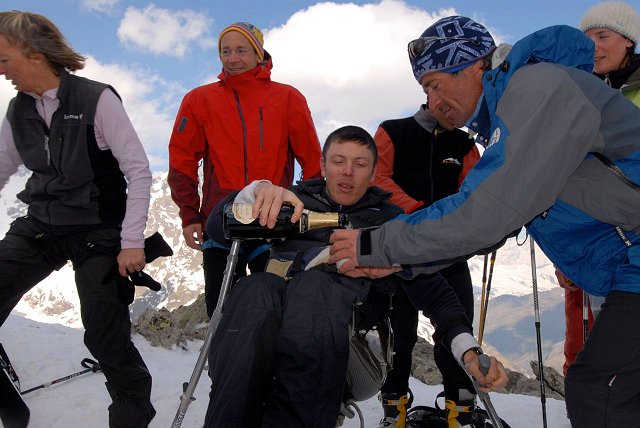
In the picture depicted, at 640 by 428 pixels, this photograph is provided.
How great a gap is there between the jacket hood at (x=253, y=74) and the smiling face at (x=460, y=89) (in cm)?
248

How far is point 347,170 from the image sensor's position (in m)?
3.88

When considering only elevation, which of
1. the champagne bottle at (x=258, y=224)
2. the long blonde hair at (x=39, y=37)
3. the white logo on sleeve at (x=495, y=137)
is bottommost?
the champagne bottle at (x=258, y=224)

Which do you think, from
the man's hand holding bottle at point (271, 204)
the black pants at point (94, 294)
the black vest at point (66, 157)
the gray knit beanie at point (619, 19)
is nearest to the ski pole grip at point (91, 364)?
the black pants at point (94, 294)

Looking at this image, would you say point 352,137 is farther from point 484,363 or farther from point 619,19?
point 619,19

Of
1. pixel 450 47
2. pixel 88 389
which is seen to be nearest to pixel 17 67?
pixel 450 47

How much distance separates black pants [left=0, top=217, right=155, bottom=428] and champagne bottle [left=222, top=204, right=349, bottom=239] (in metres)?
1.44

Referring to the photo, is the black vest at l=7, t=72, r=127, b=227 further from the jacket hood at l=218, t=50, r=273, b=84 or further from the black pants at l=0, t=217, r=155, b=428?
the jacket hood at l=218, t=50, r=273, b=84

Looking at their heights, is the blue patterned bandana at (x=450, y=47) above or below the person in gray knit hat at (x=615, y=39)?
below

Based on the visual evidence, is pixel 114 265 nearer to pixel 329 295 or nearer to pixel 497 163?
pixel 329 295

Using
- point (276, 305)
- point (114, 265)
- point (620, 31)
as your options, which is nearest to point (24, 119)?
point (114, 265)

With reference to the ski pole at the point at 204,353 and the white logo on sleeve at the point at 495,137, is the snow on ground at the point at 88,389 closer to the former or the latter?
the ski pole at the point at 204,353

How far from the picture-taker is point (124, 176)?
4.20m

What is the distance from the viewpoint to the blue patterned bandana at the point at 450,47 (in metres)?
3.03

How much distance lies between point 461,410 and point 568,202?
7.62 feet
